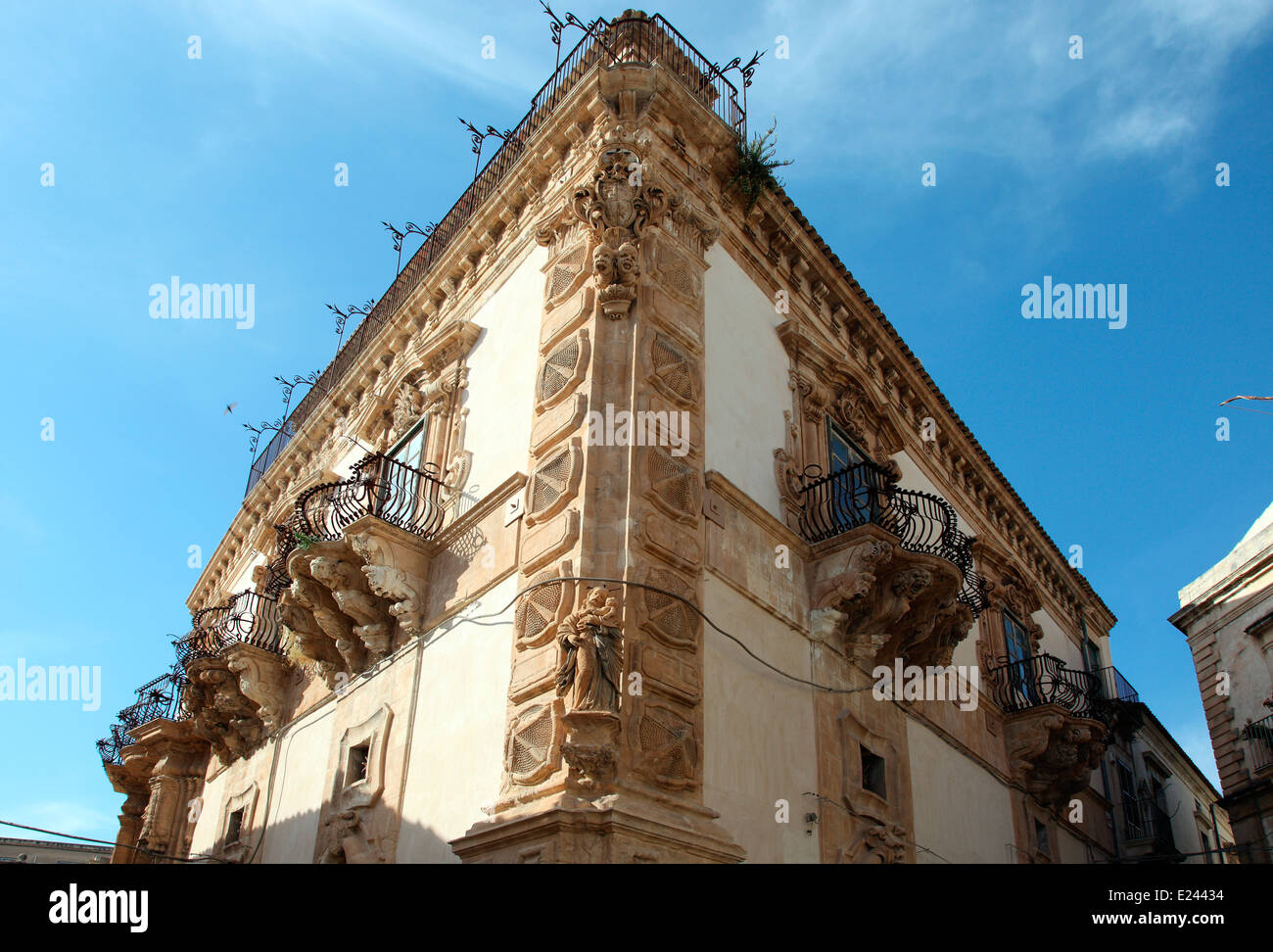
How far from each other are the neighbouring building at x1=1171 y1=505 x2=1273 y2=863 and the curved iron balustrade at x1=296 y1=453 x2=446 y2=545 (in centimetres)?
1507

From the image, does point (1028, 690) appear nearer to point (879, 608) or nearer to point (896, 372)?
point (896, 372)

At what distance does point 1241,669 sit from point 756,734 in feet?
49.5

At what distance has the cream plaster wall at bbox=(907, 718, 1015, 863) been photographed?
10.7 meters

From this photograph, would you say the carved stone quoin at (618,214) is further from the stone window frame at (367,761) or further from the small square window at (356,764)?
the small square window at (356,764)

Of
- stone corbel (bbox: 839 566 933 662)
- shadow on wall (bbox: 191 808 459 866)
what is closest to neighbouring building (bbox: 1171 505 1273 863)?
stone corbel (bbox: 839 566 933 662)

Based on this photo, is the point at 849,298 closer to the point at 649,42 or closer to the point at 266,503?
the point at 649,42

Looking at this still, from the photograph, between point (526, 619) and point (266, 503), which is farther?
point (266, 503)

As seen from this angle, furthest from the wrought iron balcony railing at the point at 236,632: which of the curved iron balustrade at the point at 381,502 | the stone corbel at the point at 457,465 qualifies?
the stone corbel at the point at 457,465

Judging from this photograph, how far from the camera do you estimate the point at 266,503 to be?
1912cm

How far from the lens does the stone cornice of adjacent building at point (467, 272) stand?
11.3 meters
